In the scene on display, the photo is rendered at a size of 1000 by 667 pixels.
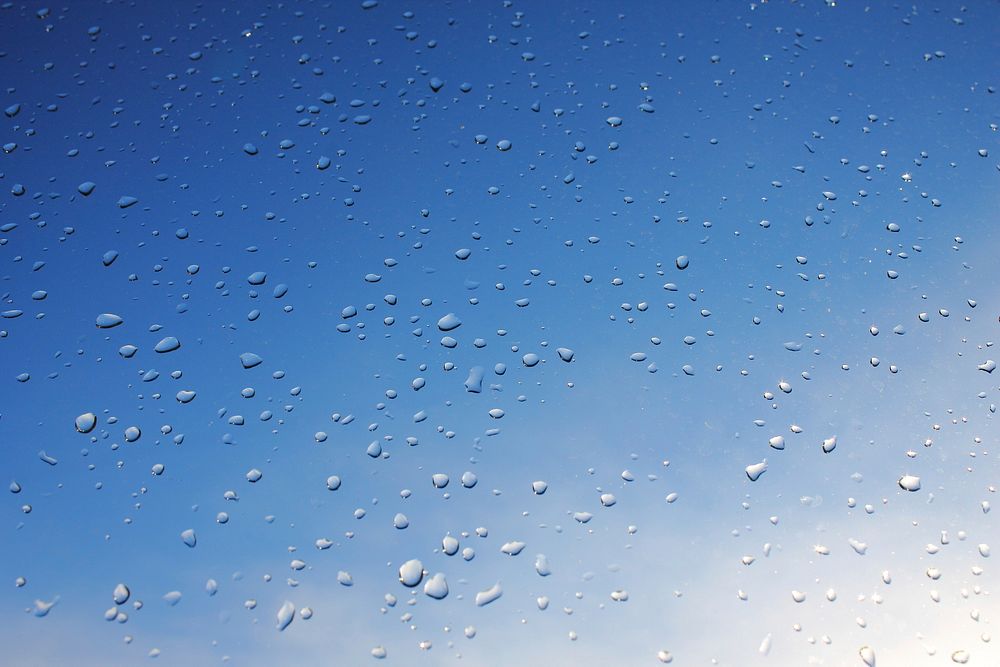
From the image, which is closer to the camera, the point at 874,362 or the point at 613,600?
the point at 613,600

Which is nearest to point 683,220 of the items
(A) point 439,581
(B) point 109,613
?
(A) point 439,581

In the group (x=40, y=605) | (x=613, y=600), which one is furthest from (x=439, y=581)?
(x=40, y=605)

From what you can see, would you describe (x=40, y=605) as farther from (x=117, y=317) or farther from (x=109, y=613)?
(x=117, y=317)

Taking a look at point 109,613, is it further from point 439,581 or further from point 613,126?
point 613,126

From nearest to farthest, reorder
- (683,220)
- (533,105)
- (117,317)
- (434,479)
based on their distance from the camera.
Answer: (434,479)
(117,317)
(683,220)
(533,105)

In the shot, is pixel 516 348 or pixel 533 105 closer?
pixel 516 348

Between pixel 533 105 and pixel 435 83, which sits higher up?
pixel 435 83

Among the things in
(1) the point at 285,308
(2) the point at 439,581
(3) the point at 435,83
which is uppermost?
(3) the point at 435,83

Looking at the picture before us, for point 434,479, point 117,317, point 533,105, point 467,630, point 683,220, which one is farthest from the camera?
point 533,105

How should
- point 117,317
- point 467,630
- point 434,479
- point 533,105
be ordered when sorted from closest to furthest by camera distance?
point 467,630 < point 434,479 < point 117,317 < point 533,105
